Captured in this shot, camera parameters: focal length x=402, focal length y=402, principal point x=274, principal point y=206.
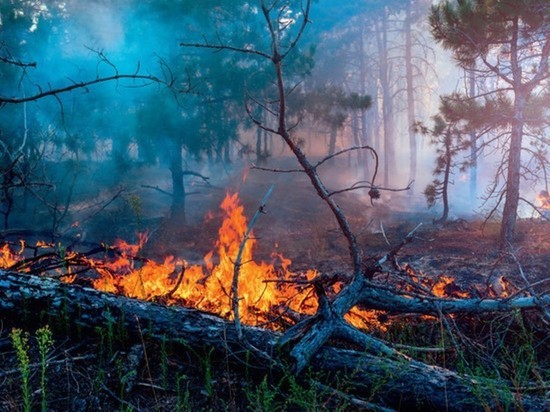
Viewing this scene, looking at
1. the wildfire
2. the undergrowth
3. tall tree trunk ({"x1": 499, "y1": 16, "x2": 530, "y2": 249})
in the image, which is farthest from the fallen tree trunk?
tall tree trunk ({"x1": 499, "y1": 16, "x2": 530, "y2": 249})

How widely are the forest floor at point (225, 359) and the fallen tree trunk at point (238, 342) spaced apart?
0.44ft

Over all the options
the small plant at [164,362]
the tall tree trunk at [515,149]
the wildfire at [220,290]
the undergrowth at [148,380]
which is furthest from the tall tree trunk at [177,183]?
the small plant at [164,362]

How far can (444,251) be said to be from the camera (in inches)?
390

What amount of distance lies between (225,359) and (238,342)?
16cm

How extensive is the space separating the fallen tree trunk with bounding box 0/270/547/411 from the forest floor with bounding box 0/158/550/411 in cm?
14

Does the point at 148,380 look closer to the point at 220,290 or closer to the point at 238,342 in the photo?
the point at 238,342

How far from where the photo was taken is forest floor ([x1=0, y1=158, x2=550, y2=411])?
272 centimetres

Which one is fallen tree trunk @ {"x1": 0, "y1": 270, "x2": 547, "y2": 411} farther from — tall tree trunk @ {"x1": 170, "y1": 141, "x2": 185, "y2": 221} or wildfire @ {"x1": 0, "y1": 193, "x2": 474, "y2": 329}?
tall tree trunk @ {"x1": 170, "y1": 141, "x2": 185, "y2": 221}

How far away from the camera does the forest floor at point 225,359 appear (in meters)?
2.72

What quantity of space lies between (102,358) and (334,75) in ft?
104

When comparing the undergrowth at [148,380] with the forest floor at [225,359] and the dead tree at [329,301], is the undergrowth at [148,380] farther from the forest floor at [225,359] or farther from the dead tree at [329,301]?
the dead tree at [329,301]

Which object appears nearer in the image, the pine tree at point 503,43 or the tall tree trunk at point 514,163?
the pine tree at point 503,43

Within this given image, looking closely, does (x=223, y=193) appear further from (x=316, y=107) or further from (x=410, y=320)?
(x=410, y=320)

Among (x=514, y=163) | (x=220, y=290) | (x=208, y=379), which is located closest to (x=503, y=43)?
(x=514, y=163)
